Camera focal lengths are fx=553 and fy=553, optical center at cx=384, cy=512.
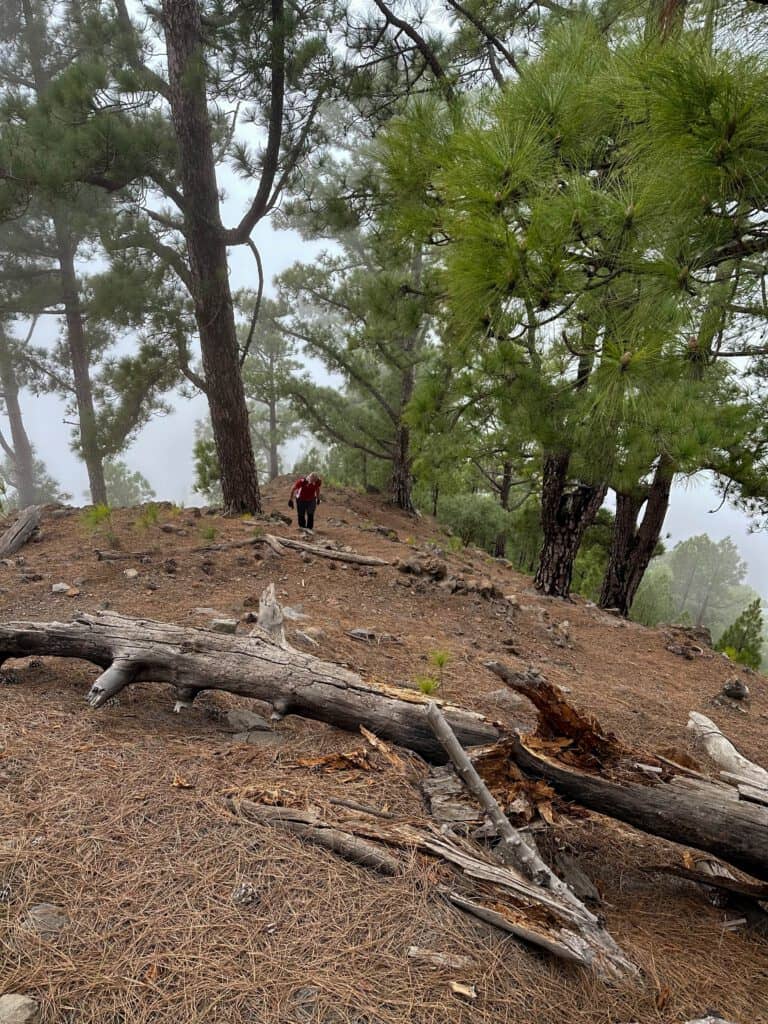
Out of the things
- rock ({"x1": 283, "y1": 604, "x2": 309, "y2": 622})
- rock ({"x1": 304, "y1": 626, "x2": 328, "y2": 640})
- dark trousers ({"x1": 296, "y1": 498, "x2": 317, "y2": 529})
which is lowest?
rock ({"x1": 304, "y1": 626, "x2": 328, "y2": 640})

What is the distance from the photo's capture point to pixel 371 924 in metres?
1.54

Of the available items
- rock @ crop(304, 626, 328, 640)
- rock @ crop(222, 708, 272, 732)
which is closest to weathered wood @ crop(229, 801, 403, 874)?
rock @ crop(222, 708, 272, 732)

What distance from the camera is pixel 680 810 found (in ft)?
6.83

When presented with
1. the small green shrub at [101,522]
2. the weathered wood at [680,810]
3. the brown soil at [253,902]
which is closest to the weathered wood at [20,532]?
the small green shrub at [101,522]

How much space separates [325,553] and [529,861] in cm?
446

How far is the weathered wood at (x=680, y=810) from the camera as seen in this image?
6.66 ft

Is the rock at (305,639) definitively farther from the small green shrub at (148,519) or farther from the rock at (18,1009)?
the small green shrub at (148,519)

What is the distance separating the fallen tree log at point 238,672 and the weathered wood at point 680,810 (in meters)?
0.35

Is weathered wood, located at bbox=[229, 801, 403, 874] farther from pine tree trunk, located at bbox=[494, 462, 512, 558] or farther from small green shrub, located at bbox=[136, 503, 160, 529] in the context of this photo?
pine tree trunk, located at bbox=[494, 462, 512, 558]

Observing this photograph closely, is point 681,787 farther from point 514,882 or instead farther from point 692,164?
point 692,164

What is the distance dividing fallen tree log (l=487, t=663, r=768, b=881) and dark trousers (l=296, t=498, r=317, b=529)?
17.5 feet

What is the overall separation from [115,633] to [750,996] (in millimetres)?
2858

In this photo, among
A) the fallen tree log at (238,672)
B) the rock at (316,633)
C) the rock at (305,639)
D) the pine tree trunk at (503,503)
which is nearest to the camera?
the fallen tree log at (238,672)

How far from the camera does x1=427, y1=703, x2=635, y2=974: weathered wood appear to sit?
1.58 meters
